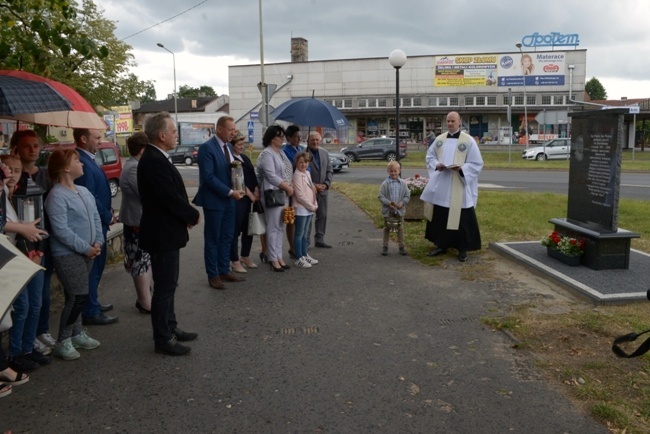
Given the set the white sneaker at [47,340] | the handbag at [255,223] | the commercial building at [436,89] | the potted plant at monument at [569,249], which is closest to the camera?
the white sneaker at [47,340]

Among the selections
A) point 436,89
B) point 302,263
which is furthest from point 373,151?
point 302,263

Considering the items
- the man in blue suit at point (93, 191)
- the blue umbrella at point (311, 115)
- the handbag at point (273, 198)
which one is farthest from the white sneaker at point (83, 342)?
the blue umbrella at point (311, 115)

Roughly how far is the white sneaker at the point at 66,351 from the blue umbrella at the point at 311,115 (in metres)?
5.56

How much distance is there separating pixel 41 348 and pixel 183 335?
113 centimetres

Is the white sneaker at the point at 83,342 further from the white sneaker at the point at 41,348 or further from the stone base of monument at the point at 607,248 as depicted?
the stone base of monument at the point at 607,248

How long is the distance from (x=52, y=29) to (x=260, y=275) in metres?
3.67

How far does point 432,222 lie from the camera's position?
28.5 ft

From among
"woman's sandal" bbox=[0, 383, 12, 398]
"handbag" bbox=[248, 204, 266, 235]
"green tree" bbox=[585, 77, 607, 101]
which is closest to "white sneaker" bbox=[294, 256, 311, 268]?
"handbag" bbox=[248, 204, 266, 235]

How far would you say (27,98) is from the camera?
14.4 feet

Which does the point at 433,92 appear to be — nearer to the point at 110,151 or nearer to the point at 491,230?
the point at 110,151

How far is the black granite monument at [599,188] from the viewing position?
6.95m

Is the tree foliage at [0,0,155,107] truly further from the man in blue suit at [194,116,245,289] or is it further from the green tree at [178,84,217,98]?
the green tree at [178,84,217,98]

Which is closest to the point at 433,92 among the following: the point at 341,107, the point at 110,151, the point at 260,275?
the point at 341,107

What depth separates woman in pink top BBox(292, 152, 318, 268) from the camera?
7.93m
